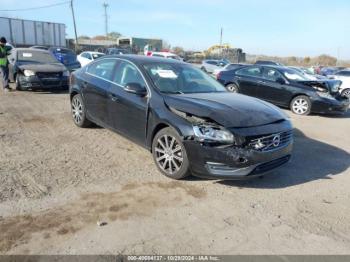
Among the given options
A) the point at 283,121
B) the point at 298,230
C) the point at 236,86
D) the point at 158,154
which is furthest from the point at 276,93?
the point at 298,230

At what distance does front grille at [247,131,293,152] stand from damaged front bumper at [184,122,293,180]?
1.2 inches

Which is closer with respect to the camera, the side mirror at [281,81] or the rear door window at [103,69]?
the rear door window at [103,69]

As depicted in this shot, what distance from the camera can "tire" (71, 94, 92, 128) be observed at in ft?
22.3

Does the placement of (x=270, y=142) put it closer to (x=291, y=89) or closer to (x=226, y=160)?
(x=226, y=160)

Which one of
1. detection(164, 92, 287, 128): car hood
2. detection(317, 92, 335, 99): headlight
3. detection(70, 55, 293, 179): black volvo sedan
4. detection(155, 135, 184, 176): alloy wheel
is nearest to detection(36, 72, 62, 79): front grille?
detection(70, 55, 293, 179): black volvo sedan

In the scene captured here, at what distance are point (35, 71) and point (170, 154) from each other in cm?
807

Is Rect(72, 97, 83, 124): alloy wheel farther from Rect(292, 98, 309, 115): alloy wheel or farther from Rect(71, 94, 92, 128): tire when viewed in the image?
Rect(292, 98, 309, 115): alloy wheel

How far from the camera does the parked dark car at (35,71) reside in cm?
1105

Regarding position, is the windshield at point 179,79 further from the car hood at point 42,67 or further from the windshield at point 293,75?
the car hood at point 42,67

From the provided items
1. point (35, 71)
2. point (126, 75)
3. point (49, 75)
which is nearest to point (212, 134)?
point (126, 75)

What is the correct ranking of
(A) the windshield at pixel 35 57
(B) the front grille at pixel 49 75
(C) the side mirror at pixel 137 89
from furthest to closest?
(A) the windshield at pixel 35 57 → (B) the front grille at pixel 49 75 → (C) the side mirror at pixel 137 89

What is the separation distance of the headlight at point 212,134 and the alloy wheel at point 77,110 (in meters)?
3.37

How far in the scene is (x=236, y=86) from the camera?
12391 millimetres

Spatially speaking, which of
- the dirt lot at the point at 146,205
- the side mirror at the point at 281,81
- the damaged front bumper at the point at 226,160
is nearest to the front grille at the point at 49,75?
the dirt lot at the point at 146,205
